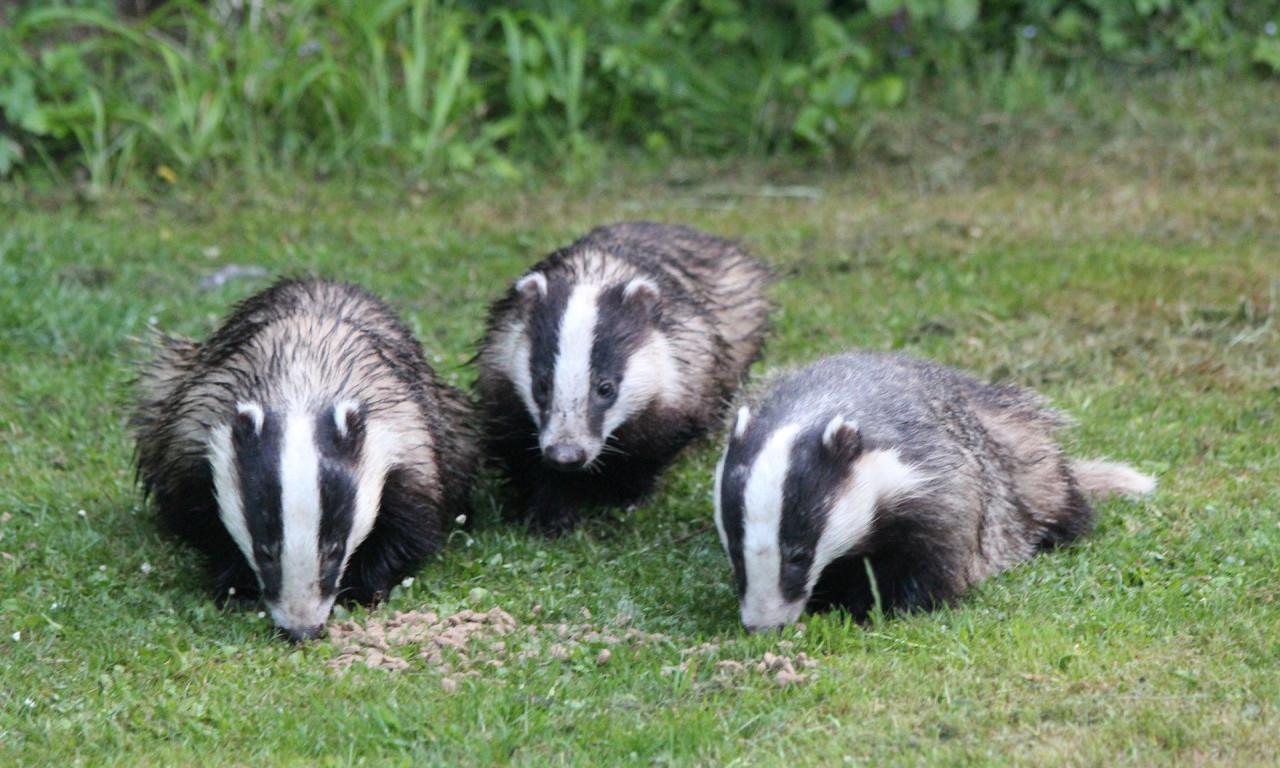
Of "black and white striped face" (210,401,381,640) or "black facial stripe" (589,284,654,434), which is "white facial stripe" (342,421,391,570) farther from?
"black facial stripe" (589,284,654,434)

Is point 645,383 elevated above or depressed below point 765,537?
below

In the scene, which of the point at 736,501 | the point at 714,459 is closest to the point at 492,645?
the point at 736,501

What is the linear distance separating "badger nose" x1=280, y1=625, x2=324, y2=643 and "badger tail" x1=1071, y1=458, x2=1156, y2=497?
2578mm

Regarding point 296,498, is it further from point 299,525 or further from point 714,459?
point 714,459

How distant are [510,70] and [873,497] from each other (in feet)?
20.6

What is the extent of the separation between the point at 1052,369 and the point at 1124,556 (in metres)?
1.94

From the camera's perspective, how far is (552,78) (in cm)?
988

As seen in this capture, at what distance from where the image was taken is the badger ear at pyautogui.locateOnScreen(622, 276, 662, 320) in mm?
5508

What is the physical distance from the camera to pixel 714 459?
616 cm

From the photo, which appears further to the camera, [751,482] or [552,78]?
[552,78]

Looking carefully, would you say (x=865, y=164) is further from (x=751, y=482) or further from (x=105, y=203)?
(x=751, y=482)

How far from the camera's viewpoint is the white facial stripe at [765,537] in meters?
4.23

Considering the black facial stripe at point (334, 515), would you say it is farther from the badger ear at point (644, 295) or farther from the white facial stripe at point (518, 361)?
the badger ear at point (644, 295)

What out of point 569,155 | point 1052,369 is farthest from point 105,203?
point 1052,369
